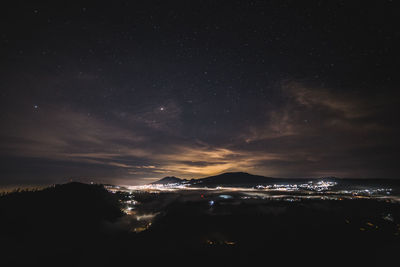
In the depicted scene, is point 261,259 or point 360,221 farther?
point 360,221

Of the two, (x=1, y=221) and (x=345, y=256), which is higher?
(x=1, y=221)

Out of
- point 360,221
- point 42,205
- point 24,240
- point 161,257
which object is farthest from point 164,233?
point 360,221

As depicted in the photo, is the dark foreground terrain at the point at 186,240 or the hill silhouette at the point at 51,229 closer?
the dark foreground terrain at the point at 186,240

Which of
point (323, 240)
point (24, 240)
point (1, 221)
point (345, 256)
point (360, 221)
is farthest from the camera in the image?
point (360, 221)

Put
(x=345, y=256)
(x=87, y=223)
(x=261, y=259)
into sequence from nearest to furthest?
(x=261, y=259)
(x=345, y=256)
(x=87, y=223)

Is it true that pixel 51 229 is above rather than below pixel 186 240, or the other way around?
above

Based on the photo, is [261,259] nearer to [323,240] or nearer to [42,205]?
[323,240]

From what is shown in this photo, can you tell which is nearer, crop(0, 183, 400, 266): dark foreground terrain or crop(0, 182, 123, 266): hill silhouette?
crop(0, 183, 400, 266): dark foreground terrain

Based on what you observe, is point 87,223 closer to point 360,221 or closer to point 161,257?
point 161,257

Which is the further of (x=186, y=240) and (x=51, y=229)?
(x=51, y=229)
